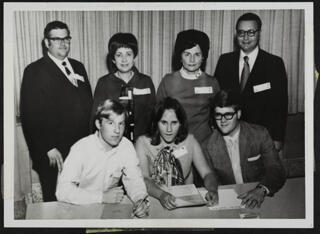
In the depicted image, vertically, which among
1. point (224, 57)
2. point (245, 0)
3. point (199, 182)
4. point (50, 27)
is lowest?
point (199, 182)

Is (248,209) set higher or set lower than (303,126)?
lower

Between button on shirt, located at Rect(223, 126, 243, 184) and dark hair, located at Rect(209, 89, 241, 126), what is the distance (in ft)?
0.39

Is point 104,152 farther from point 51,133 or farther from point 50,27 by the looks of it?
point 50,27

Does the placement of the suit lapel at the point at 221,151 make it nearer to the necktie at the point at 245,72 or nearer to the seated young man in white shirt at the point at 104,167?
the necktie at the point at 245,72

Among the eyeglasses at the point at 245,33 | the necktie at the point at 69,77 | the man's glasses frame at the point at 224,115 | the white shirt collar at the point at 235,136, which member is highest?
the eyeglasses at the point at 245,33

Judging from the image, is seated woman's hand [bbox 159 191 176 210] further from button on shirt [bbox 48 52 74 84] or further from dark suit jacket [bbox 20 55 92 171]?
button on shirt [bbox 48 52 74 84]

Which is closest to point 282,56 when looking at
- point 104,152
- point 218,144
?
point 218,144

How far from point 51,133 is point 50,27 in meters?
0.47

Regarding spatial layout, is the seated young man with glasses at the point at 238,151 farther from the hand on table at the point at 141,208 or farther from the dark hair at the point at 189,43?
the hand on table at the point at 141,208

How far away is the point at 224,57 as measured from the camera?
66.1 inches

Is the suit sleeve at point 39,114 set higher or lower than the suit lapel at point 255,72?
lower

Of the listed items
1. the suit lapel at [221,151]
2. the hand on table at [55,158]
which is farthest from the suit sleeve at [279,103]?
the hand on table at [55,158]

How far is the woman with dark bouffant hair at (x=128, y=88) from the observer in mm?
1667

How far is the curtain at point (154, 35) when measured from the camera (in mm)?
1675
